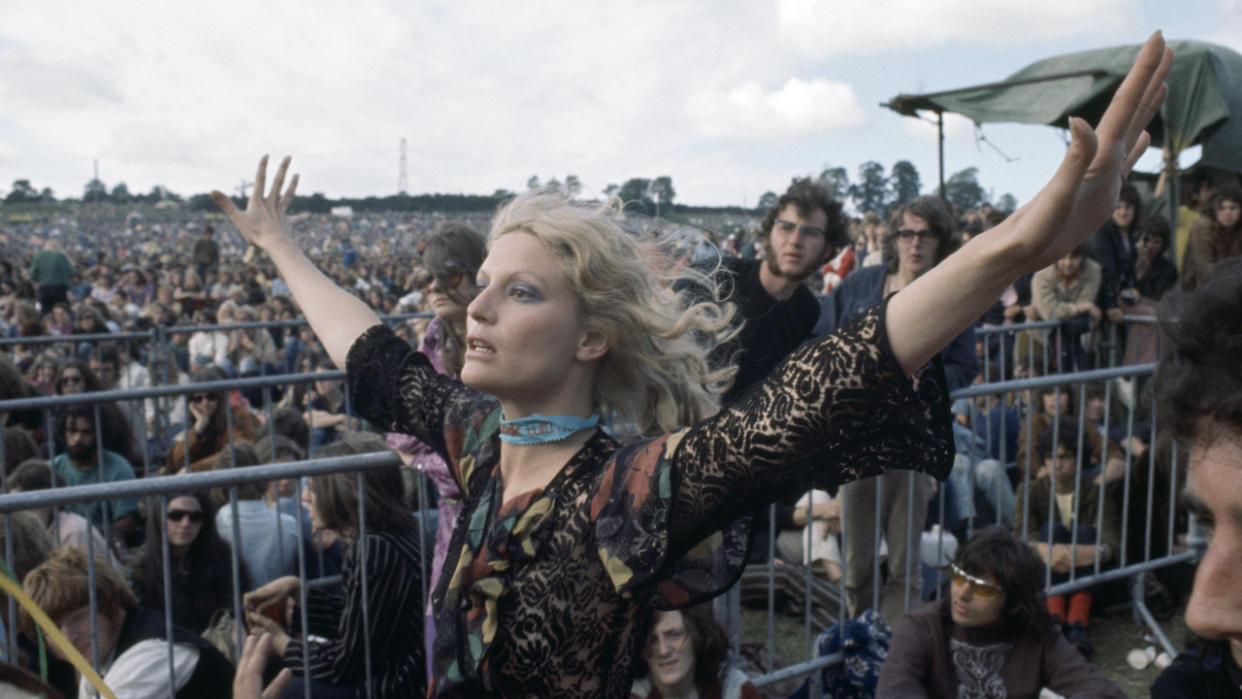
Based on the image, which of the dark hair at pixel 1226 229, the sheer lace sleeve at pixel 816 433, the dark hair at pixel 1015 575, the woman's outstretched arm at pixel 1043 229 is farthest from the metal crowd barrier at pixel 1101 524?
the woman's outstretched arm at pixel 1043 229

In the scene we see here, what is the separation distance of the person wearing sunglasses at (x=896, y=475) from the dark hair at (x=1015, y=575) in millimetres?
397

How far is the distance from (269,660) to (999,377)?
601 cm

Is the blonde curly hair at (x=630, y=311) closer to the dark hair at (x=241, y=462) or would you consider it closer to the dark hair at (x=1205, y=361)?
the dark hair at (x=1205, y=361)

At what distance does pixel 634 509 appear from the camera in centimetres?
149

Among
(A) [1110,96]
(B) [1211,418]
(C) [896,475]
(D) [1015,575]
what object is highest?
(A) [1110,96]

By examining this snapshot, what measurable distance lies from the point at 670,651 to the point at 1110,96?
732 cm

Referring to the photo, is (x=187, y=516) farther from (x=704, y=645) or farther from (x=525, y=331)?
(x=525, y=331)

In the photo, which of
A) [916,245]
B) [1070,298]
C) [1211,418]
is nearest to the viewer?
[1211,418]

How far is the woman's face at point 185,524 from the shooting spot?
13.2ft

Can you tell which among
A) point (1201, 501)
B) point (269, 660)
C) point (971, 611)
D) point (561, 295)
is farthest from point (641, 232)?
point (971, 611)

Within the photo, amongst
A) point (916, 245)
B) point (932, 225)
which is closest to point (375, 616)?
point (916, 245)

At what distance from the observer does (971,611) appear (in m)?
3.45

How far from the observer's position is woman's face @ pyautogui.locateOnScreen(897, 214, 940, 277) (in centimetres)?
441

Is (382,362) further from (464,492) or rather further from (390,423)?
(464,492)
